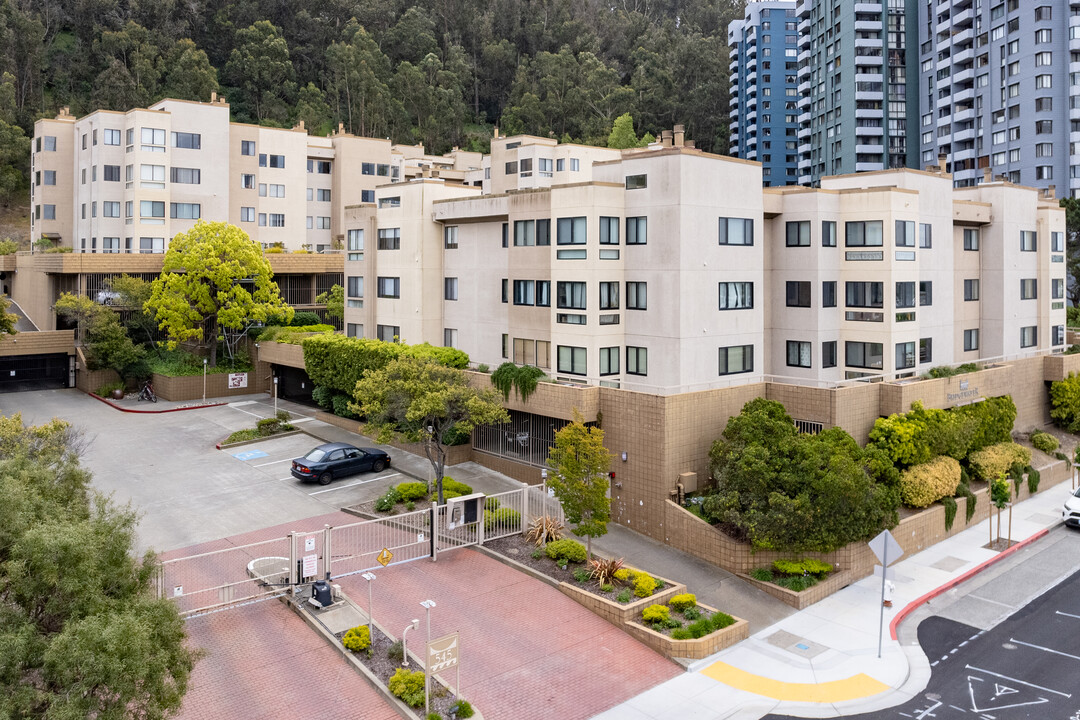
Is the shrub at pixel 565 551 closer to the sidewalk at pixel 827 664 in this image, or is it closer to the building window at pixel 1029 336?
the sidewalk at pixel 827 664

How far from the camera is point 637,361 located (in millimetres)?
32750

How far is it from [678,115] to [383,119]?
42212mm

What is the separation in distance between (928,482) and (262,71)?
Answer: 9670cm

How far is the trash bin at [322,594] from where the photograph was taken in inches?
843

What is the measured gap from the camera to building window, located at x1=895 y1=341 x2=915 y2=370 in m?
35.4

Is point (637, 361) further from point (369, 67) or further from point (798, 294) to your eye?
point (369, 67)

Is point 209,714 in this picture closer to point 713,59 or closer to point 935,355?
point 935,355

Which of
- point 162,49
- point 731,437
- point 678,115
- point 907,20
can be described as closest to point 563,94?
point 678,115

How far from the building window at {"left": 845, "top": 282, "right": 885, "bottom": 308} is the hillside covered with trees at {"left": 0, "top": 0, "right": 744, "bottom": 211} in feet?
226

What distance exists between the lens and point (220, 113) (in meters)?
62.3

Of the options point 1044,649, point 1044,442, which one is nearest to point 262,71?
point 1044,442

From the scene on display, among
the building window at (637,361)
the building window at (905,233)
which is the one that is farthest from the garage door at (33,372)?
the building window at (905,233)

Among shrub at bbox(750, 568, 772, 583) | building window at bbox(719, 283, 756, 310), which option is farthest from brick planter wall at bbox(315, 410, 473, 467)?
shrub at bbox(750, 568, 772, 583)

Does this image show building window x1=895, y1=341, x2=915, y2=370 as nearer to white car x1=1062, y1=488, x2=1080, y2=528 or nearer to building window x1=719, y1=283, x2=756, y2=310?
building window x1=719, y1=283, x2=756, y2=310
